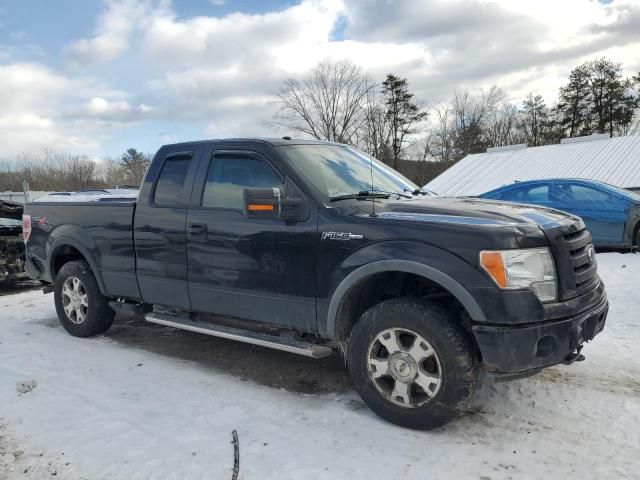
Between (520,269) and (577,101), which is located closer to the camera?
(520,269)

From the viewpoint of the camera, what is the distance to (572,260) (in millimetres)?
3184

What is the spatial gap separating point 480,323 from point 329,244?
3.75 feet

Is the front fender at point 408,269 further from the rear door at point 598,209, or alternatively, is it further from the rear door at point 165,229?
the rear door at point 598,209

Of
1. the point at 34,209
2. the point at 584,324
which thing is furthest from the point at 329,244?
the point at 34,209

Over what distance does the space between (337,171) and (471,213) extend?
4.16ft

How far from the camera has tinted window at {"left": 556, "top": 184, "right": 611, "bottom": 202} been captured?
9625 millimetres

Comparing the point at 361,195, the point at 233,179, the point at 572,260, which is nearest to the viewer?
the point at 572,260

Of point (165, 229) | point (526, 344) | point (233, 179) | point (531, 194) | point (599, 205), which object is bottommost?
point (526, 344)

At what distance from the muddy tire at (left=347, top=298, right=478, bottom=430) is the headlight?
0.44m

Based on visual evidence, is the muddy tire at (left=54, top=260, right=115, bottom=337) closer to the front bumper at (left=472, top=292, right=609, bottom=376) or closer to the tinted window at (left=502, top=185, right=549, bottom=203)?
the front bumper at (left=472, top=292, right=609, bottom=376)

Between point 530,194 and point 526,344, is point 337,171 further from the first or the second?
point 530,194

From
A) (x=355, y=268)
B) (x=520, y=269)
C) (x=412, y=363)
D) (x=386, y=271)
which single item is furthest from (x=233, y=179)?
(x=520, y=269)

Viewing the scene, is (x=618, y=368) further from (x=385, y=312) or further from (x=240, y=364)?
(x=240, y=364)

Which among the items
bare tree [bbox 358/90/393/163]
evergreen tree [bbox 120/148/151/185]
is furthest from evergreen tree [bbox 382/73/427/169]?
evergreen tree [bbox 120/148/151/185]
